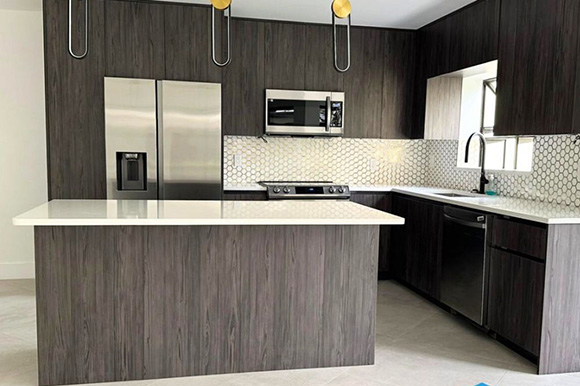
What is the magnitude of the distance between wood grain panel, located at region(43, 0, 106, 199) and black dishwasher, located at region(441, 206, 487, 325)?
113 inches

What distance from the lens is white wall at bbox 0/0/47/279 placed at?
16.0 feet

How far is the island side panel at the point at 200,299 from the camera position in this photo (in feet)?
9.05

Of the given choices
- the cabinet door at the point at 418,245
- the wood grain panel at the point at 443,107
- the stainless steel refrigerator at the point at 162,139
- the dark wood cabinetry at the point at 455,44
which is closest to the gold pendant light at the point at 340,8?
the dark wood cabinetry at the point at 455,44

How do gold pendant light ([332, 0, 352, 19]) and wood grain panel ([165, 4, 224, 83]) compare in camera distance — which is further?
wood grain panel ([165, 4, 224, 83])

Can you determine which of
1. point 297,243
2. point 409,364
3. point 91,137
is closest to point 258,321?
point 297,243

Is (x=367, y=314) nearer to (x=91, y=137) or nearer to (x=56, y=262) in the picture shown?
(x=56, y=262)

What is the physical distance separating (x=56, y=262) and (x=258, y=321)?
117 centimetres

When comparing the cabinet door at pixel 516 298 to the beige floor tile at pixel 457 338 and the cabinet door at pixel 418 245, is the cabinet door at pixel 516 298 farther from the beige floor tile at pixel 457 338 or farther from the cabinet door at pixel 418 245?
the cabinet door at pixel 418 245

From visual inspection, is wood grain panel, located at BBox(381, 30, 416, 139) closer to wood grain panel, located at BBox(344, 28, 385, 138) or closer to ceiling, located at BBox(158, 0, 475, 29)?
wood grain panel, located at BBox(344, 28, 385, 138)

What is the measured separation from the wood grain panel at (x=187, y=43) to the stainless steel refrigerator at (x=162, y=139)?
14 centimetres

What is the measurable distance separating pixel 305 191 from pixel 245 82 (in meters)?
1.21

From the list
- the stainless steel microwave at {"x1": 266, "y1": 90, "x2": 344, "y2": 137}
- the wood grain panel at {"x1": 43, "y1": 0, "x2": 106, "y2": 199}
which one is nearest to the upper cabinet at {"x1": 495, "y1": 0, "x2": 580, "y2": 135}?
the stainless steel microwave at {"x1": 266, "y1": 90, "x2": 344, "y2": 137}

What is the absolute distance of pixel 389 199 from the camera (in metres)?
5.05

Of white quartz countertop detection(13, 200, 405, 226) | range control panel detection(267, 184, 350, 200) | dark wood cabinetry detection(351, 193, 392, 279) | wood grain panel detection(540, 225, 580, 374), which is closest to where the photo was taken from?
white quartz countertop detection(13, 200, 405, 226)
